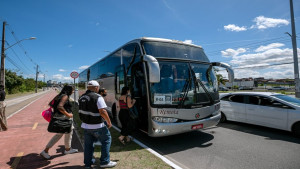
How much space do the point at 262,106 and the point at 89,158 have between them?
6.46 meters

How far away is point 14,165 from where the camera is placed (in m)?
3.78

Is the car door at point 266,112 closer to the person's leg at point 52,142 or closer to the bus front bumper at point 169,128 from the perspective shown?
the bus front bumper at point 169,128

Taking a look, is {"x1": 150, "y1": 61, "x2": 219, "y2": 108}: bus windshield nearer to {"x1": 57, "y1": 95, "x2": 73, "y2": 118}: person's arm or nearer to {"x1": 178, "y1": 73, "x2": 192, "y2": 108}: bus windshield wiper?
{"x1": 178, "y1": 73, "x2": 192, "y2": 108}: bus windshield wiper

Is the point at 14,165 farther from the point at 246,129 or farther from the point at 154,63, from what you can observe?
the point at 246,129

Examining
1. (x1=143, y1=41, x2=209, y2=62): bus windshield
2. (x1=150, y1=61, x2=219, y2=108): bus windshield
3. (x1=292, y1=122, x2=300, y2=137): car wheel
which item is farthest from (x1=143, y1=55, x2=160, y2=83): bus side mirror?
(x1=292, y1=122, x2=300, y2=137): car wheel

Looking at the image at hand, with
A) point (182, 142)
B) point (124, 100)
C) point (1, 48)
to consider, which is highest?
point (1, 48)

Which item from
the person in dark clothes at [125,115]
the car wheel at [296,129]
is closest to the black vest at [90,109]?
the person in dark clothes at [125,115]

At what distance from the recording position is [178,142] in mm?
5262

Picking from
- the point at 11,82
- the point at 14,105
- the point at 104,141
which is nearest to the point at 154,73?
the point at 104,141

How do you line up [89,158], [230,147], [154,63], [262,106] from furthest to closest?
[262,106] → [230,147] → [154,63] → [89,158]

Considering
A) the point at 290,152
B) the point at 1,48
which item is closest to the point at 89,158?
the point at 290,152

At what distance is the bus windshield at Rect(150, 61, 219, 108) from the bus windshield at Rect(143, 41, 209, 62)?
1.19 ft

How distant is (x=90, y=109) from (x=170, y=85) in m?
2.41

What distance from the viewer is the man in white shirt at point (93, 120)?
3.24 metres
